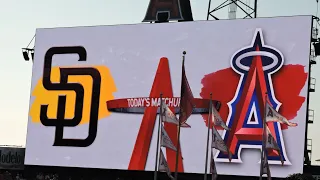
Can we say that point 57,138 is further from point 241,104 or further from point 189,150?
point 241,104

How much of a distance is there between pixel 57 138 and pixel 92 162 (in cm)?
318

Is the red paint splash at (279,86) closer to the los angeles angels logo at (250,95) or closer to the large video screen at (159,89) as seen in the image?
the large video screen at (159,89)

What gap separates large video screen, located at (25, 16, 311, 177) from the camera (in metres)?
44.4

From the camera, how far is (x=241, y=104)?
45.4 m

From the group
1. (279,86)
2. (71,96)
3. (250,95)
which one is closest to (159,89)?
(250,95)

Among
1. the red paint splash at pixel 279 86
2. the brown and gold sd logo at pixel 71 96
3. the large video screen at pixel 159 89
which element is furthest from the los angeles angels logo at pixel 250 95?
the brown and gold sd logo at pixel 71 96

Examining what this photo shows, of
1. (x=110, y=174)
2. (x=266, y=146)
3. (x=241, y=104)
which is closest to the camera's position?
(x=266, y=146)

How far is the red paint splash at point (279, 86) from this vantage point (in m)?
43.9

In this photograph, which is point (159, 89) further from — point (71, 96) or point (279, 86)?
point (279, 86)

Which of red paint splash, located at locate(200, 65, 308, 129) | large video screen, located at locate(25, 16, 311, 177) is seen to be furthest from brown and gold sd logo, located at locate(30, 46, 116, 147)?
red paint splash, located at locate(200, 65, 308, 129)

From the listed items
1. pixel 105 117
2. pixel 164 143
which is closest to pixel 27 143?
pixel 105 117

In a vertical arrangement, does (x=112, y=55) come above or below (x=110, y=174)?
above

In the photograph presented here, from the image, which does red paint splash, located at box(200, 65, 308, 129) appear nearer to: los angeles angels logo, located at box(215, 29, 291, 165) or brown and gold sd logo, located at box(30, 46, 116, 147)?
los angeles angels logo, located at box(215, 29, 291, 165)

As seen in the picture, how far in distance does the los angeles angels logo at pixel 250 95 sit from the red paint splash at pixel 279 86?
0.93ft
